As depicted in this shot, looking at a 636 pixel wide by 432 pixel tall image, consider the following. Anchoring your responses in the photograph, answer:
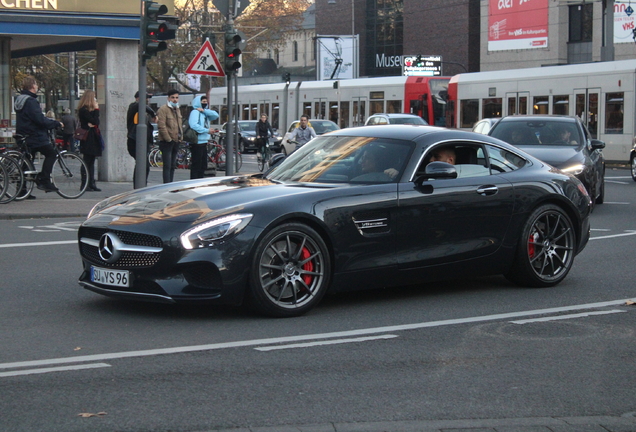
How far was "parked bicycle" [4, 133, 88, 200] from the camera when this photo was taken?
15906 millimetres

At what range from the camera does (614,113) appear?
109 feet

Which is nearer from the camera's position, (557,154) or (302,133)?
(557,154)

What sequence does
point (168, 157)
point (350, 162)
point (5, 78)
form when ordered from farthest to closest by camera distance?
1. point (5, 78)
2. point (168, 157)
3. point (350, 162)

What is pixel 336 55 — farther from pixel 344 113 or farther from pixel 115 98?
pixel 115 98

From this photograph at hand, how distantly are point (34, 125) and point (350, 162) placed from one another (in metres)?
9.65

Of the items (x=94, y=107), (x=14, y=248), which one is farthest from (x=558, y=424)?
(x=94, y=107)

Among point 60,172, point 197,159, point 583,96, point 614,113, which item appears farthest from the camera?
point 583,96

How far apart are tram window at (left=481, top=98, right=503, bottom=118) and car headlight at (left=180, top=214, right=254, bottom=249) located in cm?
3106

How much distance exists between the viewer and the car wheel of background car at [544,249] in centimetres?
862

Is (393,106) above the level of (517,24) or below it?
below

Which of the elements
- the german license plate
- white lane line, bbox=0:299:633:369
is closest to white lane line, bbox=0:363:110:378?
white lane line, bbox=0:299:633:369

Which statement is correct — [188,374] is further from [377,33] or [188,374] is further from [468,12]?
[377,33]

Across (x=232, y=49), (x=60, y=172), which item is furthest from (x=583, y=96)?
(x=60, y=172)

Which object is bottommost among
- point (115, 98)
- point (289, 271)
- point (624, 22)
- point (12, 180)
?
point (289, 271)
